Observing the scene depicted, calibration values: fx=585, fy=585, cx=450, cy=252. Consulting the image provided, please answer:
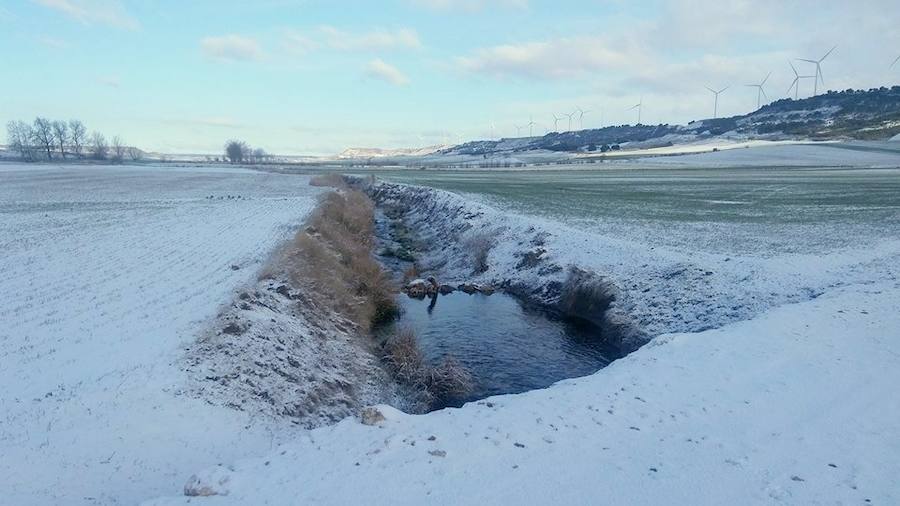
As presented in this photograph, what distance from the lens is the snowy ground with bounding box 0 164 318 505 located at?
10031mm

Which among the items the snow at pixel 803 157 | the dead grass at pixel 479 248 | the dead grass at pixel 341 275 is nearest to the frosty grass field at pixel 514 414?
the dead grass at pixel 341 275

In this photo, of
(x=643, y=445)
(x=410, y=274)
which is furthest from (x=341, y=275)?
(x=643, y=445)

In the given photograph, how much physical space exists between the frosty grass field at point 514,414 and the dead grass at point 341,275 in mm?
2300

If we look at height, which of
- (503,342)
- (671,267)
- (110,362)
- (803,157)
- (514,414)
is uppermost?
(803,157)

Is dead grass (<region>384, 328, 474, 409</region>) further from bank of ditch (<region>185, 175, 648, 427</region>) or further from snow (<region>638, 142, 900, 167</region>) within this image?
snow (<region>638, 142, 900, 167</region>)

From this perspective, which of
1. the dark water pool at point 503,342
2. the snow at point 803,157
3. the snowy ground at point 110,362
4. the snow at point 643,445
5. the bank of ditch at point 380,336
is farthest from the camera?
the snow at point 803,157

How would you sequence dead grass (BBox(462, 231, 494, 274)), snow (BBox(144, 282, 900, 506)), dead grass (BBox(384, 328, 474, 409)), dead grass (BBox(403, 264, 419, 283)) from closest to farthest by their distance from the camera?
snow (BBox(144, 282, 900, 506))
dead grass (BBox(384, 328, 474, 409))
dead grass (BBox(403, 264, 419, 283))
dead grass (BBox(462, 231, 494, 274))

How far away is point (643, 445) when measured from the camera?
400 inches

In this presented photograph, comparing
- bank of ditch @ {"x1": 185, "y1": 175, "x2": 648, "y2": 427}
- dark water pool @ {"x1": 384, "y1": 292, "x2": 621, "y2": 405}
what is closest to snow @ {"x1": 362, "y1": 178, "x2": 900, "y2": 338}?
bank of ditch @ {"x1": 185, "y1": 175, "x2": 648, "y2": 427}

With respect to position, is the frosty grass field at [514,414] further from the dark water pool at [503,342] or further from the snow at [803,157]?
the snow at [803,157]

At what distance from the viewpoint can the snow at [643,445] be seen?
339 inches

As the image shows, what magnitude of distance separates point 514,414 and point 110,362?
9.71 meters

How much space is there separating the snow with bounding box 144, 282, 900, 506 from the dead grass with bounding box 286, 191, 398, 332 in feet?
33.9

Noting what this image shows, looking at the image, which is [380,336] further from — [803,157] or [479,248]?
[803,157]
